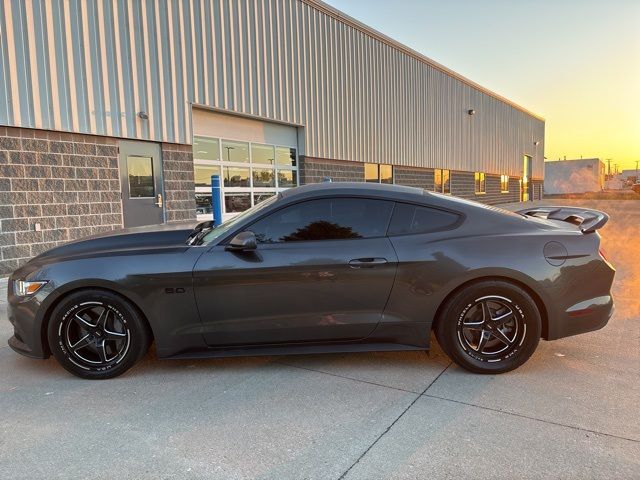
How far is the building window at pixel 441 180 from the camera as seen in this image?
74.7ft

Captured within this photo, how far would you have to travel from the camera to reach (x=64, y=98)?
7969 mm

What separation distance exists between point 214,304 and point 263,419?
0.94 meters

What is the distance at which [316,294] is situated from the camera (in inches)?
132

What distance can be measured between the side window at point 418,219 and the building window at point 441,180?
19685 mm

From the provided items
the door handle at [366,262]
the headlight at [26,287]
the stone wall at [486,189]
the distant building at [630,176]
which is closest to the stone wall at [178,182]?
the headlight at [26,287]

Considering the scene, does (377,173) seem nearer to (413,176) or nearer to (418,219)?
(413,176)

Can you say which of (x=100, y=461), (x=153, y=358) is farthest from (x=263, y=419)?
(x=153, y=358)

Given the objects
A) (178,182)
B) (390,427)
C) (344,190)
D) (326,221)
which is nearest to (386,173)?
(178,182)

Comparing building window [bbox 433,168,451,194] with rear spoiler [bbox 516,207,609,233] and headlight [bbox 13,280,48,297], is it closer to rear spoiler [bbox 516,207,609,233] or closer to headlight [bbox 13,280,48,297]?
rear spoiler [bbox 516,207,609,233]

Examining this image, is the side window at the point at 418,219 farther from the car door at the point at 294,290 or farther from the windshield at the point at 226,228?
the windshield at the point at 226,228

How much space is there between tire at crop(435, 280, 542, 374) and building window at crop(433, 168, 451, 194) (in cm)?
1980

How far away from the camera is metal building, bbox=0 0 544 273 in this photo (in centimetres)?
761

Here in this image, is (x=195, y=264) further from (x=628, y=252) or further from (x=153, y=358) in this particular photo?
(x=628, y=252)

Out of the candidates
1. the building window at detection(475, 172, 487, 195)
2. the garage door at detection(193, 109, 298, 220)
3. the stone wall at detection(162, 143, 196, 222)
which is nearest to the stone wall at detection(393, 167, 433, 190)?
the garage door at detection(193, 109, 298, 220)
